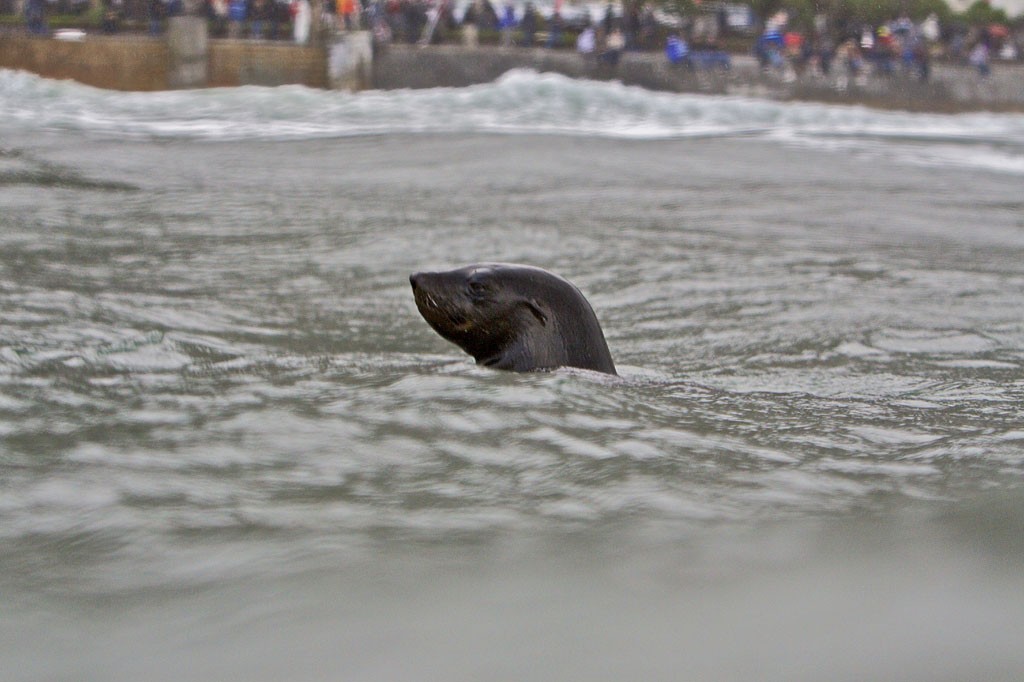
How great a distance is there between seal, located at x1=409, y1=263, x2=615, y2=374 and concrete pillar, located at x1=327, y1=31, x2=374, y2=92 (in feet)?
65.2

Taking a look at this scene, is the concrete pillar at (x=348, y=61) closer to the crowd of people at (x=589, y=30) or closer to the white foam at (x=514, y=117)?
the white foam at (x=514, y=117)

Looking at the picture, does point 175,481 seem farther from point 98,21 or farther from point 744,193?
point 98,21

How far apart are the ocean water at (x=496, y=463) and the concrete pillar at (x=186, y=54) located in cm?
1403

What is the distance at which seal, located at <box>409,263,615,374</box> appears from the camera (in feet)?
14.1

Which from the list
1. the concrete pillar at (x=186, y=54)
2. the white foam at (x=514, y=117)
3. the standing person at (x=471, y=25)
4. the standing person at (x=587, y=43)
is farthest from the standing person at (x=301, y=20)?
the standing person at (x=587, y=43)

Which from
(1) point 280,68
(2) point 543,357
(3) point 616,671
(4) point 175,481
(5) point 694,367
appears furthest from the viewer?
(1) point 280,68

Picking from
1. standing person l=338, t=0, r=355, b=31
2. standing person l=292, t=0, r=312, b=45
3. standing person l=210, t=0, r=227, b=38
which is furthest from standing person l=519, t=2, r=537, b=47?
standing person l=210, t=0, r=227, b=38

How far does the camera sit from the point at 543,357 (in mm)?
4375

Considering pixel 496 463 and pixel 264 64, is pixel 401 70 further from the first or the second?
pixel 496 463

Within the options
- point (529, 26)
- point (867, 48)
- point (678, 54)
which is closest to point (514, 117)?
point (529, 26)

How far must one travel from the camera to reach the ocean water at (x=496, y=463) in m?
2.54

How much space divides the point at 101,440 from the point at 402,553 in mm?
1251

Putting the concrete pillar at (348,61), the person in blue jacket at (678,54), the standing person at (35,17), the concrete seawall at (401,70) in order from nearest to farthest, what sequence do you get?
the concrete seawall at (401,70), the standing person at (35,17), the concrete pillar at (348,61), the person in blue jacket at (678,54)

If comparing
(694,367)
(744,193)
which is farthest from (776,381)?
(744,193)
